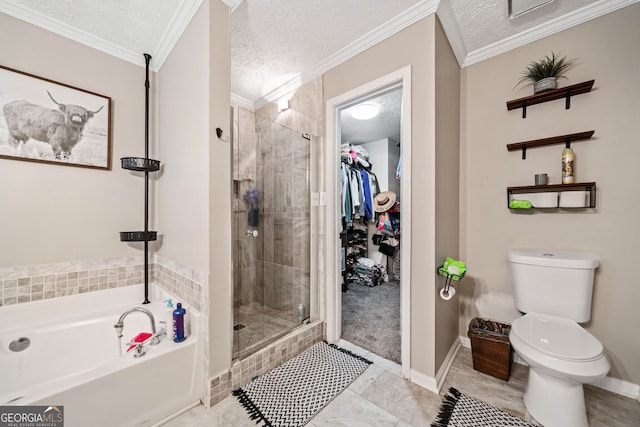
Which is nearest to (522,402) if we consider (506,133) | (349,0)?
(506,133)

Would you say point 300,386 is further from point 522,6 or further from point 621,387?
point 522,6

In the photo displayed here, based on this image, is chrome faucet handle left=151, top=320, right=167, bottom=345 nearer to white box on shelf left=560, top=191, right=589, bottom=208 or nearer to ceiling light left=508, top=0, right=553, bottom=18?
white box on shelf left=560, top=191, right=589, bottom=208

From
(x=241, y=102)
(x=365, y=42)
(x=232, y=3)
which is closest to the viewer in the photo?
(x=232, y=3)

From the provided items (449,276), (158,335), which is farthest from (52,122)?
(449,276)

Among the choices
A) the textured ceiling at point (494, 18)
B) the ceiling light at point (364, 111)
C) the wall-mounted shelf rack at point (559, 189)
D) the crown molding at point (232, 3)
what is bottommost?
the wall-mounted shelf rack at point (559, 189)

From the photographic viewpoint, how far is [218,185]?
4.61 ft

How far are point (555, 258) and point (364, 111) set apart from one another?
218 centimetres

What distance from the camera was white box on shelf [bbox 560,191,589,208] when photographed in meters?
1.52

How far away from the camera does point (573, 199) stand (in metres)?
1.55

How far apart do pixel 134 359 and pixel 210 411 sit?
0.51m

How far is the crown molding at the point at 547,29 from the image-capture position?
1478 mm

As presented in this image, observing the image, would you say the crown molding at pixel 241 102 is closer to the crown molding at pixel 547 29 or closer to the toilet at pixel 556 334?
the crown molding at pixel 547 29

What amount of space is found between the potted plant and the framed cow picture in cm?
306

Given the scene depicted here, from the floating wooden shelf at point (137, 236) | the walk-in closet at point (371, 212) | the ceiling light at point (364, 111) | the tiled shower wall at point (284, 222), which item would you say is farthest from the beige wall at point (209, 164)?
the ceiling light at point (364, 111)
